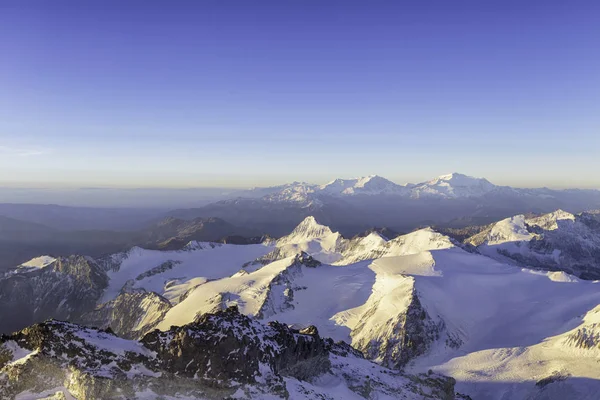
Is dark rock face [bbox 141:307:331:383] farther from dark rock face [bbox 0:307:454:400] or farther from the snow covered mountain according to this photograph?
the snow covered mountain

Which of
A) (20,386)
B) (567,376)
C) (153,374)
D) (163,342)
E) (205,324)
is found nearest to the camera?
(20,386)

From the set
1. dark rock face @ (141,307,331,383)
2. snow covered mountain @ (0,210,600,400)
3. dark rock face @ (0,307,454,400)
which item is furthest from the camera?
snow covered mountain @ (0,210,600,400)

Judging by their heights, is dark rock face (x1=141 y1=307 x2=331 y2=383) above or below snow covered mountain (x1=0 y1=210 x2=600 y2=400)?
above

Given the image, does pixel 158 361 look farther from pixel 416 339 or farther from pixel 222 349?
pixel 416 339

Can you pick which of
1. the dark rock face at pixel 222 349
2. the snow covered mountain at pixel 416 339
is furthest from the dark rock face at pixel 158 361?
the snow covered mountain at pixel 416 339

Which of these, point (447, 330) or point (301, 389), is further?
point (447, 330)

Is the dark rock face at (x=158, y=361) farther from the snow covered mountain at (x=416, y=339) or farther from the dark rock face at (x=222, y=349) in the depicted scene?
the snow covered mountain at (x=416, y=339)

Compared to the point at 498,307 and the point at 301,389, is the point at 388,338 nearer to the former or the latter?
the point at 498,307

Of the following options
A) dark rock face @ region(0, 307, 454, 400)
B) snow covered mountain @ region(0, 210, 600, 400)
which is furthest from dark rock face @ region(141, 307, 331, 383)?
snow covered mountain @ region(0, 210, 600, 400)

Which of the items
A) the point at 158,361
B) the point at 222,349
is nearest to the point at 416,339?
the point at 222,349

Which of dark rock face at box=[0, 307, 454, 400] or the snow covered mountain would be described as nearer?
dark rock face at box=[0, 307, 454, 400]

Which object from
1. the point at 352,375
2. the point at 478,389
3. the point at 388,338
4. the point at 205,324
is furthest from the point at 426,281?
the point at 205,324
